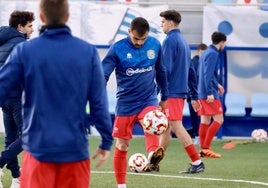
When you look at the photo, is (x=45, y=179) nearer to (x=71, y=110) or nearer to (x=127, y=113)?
(x=71, y=110)

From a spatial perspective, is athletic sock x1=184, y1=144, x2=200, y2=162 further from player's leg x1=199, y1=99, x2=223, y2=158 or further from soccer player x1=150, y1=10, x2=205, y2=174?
player's leg x1=199, y1=99, x2=223, y2=158

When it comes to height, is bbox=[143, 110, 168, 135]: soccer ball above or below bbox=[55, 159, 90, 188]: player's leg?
below

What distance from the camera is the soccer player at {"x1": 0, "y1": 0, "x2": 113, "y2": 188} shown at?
219 inches

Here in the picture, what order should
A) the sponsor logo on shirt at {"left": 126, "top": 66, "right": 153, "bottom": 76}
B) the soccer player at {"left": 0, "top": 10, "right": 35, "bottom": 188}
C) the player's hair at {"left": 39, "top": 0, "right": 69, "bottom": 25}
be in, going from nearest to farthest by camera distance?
1. the player's hair at {"left": 39, "top": 0, "right": 69, "bottom": 25}
2. the soccer player at {"left": 0, "top": 10, "right": 35, "bottom": 188}
3. the sponsor logo on shirt at {"left": 126, "top": 66, "right": 153, "bottom": 76}

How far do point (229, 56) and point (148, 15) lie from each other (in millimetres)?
2056

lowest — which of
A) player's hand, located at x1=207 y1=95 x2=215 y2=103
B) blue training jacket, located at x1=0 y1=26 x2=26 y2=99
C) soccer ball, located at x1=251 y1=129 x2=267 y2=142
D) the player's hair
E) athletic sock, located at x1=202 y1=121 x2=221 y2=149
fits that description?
soccer ball, located at x1=251 y1=129 x2=267 y2=142

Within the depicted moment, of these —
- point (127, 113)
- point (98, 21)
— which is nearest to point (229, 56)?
point (98, 21)

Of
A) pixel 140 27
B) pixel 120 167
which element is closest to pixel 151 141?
pixel 120 167

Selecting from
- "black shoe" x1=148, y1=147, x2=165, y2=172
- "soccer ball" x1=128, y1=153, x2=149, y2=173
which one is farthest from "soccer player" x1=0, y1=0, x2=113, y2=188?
"soccer ball" x1=128, y1=153, x2=149, y2=173

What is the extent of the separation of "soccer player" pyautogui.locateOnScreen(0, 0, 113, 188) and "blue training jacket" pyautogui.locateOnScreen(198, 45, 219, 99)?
8998mm

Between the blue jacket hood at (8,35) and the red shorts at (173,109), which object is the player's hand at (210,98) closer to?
the red shorts at (173,109)

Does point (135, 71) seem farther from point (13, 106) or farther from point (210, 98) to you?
point (210, 98)

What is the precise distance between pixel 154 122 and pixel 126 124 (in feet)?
1.04

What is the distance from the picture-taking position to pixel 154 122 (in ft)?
32.0
